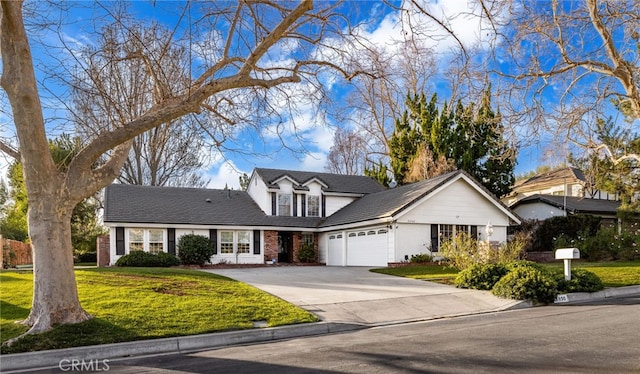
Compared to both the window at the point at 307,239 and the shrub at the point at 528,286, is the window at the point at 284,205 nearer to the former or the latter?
the window at the point at 307,239

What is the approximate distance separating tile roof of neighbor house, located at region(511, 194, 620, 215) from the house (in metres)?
9.02

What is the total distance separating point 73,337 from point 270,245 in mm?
21621

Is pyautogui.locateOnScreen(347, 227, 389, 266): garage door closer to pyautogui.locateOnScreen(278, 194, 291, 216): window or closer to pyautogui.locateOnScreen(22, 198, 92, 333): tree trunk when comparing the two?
pyautogui.locateOnScreen(278, 194, 291, 216): window

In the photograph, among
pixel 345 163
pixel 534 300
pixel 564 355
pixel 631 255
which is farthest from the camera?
pixel 345 163

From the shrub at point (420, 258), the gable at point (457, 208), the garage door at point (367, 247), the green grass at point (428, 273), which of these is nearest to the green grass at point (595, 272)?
the green grass at point (428, 273)

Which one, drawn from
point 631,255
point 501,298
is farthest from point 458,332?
point 631,255

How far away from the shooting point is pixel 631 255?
23.5 meters

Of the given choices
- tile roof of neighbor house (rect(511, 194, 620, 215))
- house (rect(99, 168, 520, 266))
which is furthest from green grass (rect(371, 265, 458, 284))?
tile roof of neighbor house (rect(511, 194, 620, 215))

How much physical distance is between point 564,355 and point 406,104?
30227 mm

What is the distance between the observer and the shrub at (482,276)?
1383 cm

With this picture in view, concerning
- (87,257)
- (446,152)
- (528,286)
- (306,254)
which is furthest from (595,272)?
(87,257)

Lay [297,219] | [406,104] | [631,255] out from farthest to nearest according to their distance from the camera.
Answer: [406,104] → [297,219] → [631,255]

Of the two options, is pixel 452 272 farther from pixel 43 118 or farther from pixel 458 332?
pixel 43 118

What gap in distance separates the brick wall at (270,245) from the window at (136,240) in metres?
7.22
